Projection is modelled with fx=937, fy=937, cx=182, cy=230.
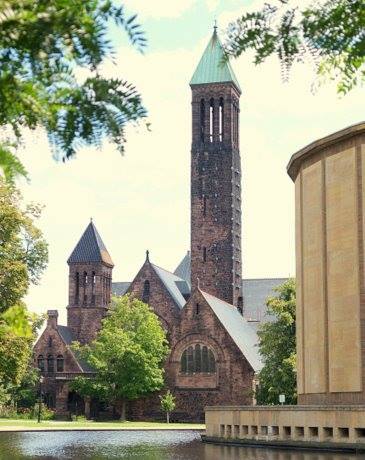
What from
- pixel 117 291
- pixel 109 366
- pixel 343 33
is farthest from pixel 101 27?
pixel 117 291

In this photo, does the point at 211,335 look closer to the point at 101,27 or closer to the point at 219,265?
the point at 219,265

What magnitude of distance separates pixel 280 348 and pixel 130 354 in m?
17.2

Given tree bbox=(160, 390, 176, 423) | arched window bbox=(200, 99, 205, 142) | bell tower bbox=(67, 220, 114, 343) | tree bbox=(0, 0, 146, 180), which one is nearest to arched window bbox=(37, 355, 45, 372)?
bell tower bbox=(67, 220, 114, 343)

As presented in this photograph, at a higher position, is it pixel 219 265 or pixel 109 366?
pixel 219 265

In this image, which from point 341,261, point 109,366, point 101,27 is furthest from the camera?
point 109,366

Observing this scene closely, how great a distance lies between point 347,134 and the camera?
38906mm

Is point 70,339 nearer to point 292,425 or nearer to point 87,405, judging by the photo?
point 87,405

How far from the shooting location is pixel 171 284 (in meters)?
87.8

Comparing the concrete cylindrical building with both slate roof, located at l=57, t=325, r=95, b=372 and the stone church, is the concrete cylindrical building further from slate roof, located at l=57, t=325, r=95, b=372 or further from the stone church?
slate roof, located at l=57, t=325, r=95, b=372

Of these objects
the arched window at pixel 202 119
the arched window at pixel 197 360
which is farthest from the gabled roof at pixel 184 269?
the arched window at pixel 197 360

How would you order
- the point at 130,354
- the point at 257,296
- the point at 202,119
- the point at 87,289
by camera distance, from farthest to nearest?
the point at 257,296 → the point at 87,289 → the point at 202,119 → the point at 130,354

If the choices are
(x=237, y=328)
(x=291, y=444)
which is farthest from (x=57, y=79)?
(x=237, y=328)

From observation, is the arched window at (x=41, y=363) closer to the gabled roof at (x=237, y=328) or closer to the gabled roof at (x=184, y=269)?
the gabled roof at (x=237, y=328)

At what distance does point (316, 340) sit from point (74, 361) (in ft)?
143
